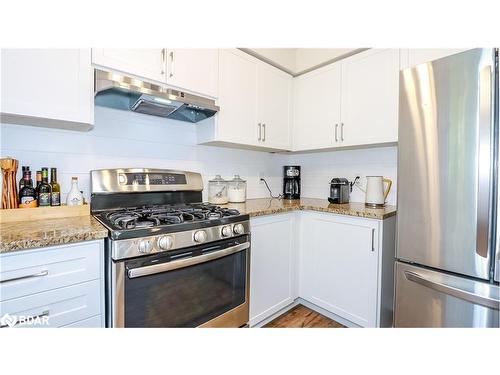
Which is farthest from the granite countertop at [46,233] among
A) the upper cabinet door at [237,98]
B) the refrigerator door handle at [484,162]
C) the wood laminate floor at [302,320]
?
the refrigerator door handle at [484,162]

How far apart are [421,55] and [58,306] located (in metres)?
2.37

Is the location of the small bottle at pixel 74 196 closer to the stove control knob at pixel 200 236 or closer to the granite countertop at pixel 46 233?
the granite countertop at pixel 46 233

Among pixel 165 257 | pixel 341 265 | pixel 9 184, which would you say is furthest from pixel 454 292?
pixel 9 184

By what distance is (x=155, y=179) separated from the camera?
1.69 metres

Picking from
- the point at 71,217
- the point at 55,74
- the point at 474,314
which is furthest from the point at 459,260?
the point at 55,74

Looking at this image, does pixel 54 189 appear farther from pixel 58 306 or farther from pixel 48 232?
pixel 58 306

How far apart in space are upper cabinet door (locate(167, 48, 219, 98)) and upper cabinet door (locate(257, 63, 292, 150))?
0.46 meters

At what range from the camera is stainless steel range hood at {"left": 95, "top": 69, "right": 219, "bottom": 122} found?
4.18 ft

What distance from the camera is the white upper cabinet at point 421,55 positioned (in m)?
1.48

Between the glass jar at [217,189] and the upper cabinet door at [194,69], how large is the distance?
68cm

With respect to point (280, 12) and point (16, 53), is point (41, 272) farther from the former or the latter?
point (280, 12)

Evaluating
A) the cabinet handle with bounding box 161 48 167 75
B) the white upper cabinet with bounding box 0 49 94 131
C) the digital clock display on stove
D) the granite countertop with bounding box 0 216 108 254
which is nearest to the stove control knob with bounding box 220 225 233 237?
the granite countertop with bounding box 0 216 108 254

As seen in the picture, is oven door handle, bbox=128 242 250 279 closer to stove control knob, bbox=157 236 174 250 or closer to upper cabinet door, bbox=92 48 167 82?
stove control knob, bbox=157 236 174 250

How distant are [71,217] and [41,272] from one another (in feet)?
1.64
